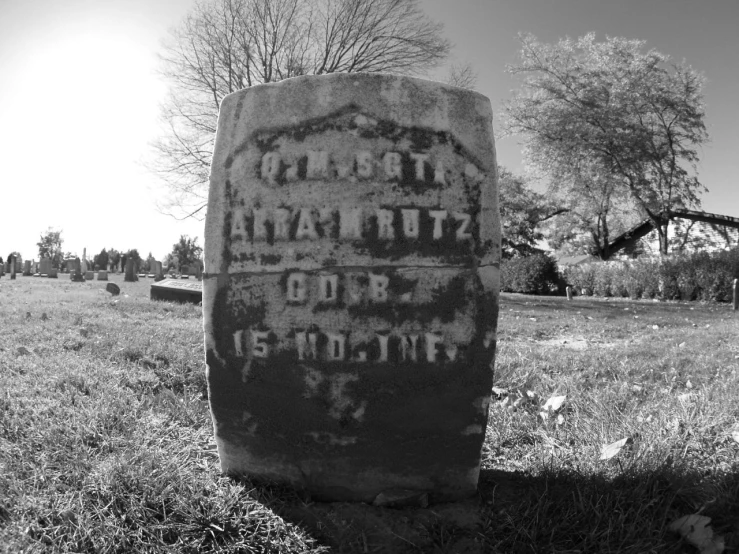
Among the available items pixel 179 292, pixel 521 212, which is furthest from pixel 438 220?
pixel 521 212

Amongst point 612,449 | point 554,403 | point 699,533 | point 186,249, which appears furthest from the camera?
point 186,249

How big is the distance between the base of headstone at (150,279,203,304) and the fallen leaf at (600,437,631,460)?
8429mm

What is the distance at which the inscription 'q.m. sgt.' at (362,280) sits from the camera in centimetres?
190

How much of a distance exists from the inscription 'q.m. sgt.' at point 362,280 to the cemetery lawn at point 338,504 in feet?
0.72

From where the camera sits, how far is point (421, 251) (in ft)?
6.24

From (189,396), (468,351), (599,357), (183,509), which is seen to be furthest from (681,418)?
(189,396)

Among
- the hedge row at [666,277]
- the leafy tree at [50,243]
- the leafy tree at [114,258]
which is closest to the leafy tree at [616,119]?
the hedge row at [666,277]

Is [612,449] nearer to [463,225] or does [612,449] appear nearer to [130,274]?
[463,225]

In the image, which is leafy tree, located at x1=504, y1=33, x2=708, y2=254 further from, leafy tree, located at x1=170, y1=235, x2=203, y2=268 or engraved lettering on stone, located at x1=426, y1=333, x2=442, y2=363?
leafy tree, located at x1=170, y1=235, x2=203, y2=268

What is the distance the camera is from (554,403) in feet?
9.75

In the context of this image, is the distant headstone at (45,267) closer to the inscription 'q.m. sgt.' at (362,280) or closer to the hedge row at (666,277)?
the hedge row at (666,277)

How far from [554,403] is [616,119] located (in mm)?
20408

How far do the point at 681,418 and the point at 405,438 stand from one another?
168 centimetres

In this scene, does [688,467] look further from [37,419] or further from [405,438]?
[37,419]
